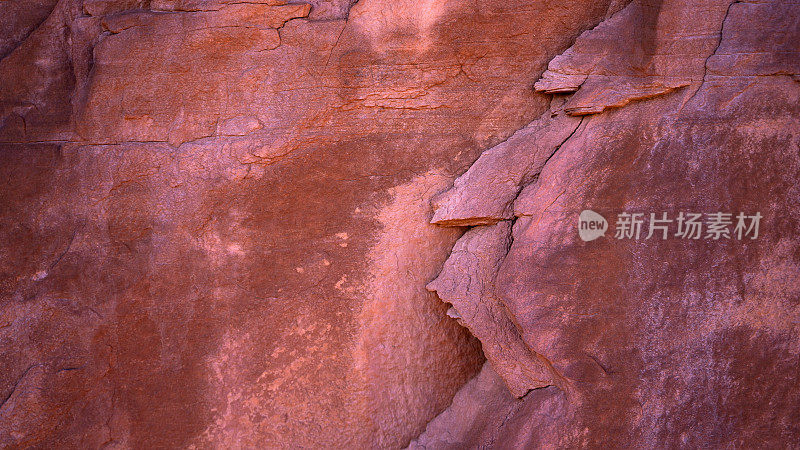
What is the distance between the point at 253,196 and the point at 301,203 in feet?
0.72

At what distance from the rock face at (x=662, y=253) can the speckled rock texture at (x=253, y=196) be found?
310 millimetres

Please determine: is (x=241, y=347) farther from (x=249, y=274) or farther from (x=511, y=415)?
(x=511, y=415)

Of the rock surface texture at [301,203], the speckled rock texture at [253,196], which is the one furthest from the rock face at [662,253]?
the speckled rock texture at [253,196]

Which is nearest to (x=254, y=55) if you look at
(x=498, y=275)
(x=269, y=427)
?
(x=498, y=275)

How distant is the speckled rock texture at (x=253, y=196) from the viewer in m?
2.35

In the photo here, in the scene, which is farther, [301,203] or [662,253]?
[301,203]

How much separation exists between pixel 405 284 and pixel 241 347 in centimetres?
79

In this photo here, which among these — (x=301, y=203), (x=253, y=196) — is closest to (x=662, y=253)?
(x=301, y=203)

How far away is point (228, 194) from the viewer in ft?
7.89

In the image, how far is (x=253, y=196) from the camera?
2.41 metres

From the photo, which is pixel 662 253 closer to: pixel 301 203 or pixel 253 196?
pixel 301 203

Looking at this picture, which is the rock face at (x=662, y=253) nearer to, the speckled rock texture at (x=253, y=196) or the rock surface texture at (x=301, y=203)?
the rock surface texture at (x=301, y=203)

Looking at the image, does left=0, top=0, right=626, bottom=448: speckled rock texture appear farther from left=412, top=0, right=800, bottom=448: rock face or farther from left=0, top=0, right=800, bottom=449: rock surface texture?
left=412, top=0, right=800, bottom=448: rock face

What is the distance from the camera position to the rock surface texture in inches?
89.0
